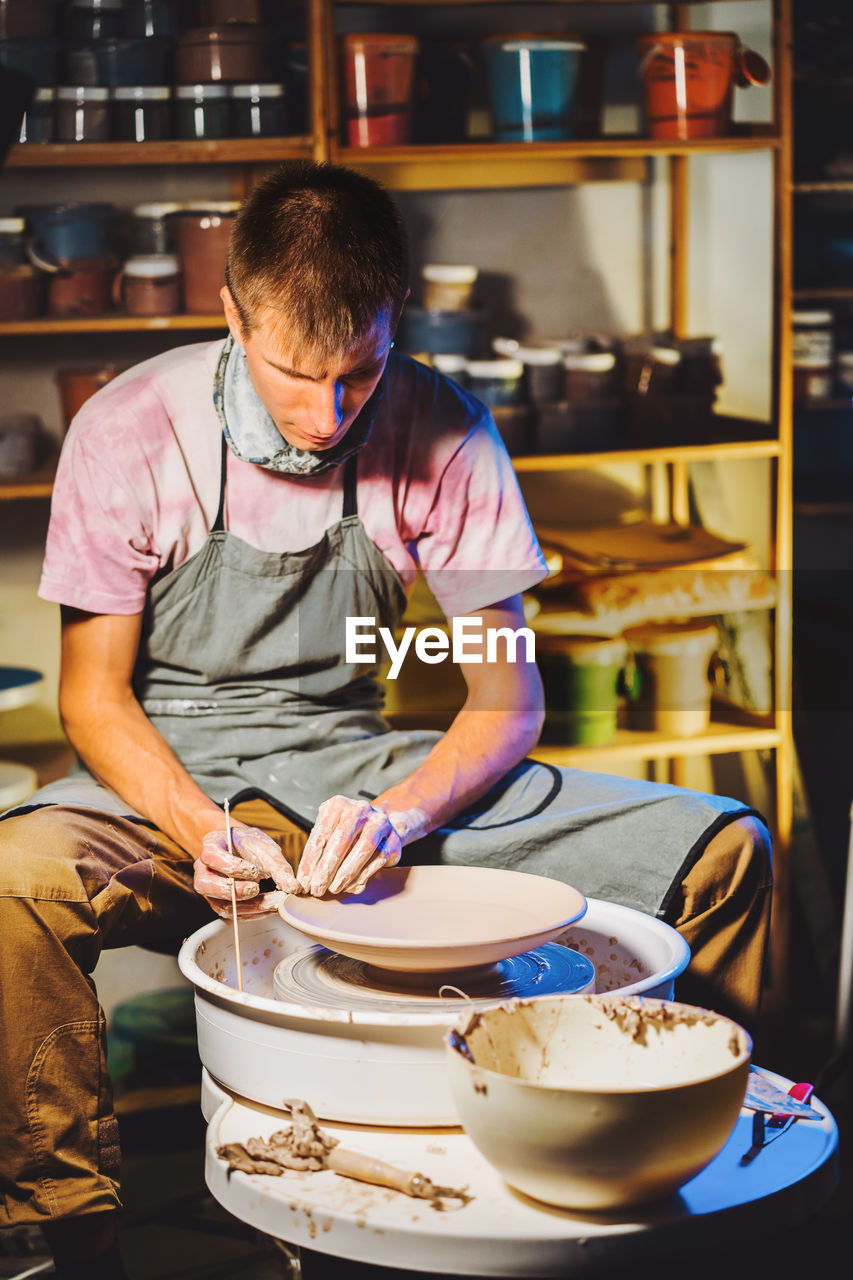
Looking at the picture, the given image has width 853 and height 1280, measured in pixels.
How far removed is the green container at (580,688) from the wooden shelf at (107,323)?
0.94 metres

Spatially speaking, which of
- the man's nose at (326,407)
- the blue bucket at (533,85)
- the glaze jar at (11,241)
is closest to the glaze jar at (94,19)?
the glaze jar at (11,241)

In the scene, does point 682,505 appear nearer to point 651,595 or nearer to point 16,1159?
point 651,595

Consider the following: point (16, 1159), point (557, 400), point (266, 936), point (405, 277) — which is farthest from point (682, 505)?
point (16, 1159)

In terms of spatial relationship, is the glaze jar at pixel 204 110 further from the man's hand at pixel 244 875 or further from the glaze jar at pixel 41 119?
the man's hand at pixel 244 875

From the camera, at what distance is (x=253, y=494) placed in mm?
1820

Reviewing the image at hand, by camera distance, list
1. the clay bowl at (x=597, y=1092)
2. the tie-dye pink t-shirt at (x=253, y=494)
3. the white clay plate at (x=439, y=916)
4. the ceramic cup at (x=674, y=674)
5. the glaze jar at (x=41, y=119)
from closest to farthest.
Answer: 1. the clay bowl at (x=597, y=1092)
2. the white clay plate at (x=439, y=916)
3. the tie-dye pink t-shirt at (x=253, y=494)
4. the glaze jar at (x=41, y=119)
5. the ceramic cup at (x=674, y=674)

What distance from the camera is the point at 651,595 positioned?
266cm

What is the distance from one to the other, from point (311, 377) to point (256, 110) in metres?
1.13

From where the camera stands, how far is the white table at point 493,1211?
0.95 metres

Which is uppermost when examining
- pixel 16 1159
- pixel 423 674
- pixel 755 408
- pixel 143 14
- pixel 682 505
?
pixel 143 14

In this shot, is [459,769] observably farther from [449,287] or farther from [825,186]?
[825,186]

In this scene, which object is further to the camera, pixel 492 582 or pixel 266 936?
pixel 492 582

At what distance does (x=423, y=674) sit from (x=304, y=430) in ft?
3.86
